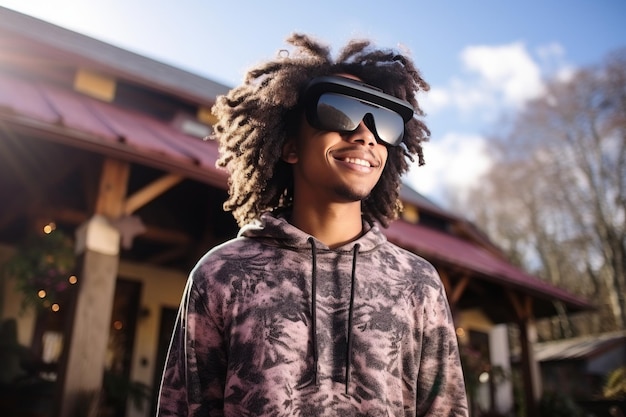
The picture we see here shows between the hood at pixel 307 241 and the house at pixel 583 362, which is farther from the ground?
the house at pixel 583 362

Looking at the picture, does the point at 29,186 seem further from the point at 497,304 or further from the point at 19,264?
the point at 497,304

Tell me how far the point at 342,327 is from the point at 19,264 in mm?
5136

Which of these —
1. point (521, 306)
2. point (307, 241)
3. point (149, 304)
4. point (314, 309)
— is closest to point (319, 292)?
point (314, 309)

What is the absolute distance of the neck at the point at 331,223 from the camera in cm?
188

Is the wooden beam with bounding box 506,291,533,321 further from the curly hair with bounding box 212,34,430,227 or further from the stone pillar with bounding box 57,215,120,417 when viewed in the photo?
the curly hair with bounding box 212,34,430,227

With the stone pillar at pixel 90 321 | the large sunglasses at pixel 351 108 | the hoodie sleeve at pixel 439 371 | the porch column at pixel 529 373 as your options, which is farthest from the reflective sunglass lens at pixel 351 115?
the porch column at pixel 529 373

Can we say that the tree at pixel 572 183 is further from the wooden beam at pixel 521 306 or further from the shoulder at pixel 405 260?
the shoulder at pixel 405 260

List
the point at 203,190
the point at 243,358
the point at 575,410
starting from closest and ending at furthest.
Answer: the point at 243,358 < the point at 203,190 < the point at 575,410

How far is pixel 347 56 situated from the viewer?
82.9 inches

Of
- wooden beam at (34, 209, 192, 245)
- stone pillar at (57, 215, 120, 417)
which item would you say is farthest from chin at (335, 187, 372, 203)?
wooden beam at (34, 209, 192, 245)

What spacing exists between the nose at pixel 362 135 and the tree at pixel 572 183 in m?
19.2

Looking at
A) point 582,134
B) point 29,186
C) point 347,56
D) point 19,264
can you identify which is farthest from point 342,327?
point 582,134

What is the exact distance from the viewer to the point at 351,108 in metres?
1.82

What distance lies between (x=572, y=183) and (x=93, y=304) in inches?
759
